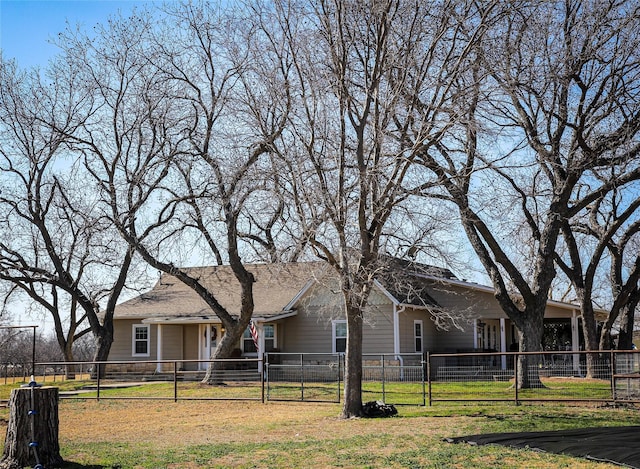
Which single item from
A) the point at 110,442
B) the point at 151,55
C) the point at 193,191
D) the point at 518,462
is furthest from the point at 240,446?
the point at 151,55

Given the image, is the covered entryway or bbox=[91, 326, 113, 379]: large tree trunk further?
bbox=[91, 326, 113, 379]: large tree trunk

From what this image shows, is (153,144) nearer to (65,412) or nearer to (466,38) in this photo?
(65,412)

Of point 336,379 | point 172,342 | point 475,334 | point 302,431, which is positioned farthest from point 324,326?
point 302,431

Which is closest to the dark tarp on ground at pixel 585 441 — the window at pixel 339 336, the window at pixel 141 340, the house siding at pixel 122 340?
the window at pixel 339 336

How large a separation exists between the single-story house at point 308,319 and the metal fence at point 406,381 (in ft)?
2.74

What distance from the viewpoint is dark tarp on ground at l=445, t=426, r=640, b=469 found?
34.2ft

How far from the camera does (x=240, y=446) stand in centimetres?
1245

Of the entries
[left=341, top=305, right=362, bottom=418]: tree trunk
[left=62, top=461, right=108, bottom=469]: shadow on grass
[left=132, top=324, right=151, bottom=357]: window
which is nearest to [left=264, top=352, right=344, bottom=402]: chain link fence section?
[left=341, top=305, right=362, bottom=418]: tree trunk

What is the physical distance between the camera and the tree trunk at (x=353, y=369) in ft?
53.7

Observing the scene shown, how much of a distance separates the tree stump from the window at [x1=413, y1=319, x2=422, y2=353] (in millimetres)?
20852

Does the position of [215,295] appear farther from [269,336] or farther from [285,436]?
[285,436]

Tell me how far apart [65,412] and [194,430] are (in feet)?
19.8

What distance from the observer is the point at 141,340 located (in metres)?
33.3

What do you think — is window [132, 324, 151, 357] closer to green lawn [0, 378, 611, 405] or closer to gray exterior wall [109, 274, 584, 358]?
gray exterior wall [109, 274, 584, 358]
